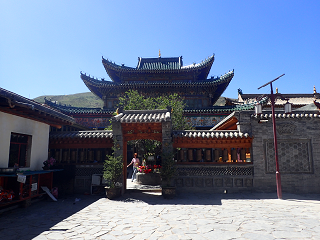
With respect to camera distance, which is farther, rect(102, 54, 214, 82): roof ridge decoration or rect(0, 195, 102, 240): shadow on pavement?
rect(102, 54, 214, 82): roof ridge decoration

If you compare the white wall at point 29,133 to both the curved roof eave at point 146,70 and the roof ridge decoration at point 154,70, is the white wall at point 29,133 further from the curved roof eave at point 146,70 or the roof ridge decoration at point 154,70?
the roof ridge decoration at point 154,70

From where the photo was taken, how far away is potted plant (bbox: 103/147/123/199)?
8.60 metres

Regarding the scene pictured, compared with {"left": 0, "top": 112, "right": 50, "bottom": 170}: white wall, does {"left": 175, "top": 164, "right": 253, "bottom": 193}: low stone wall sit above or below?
below

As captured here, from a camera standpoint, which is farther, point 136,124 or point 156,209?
point 136,124

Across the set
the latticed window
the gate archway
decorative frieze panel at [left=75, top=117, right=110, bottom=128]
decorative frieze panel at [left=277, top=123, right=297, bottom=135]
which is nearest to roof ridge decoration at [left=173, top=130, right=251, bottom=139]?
the gate archway

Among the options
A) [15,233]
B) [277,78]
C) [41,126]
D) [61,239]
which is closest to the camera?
[61,239]

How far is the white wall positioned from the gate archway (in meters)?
2.99

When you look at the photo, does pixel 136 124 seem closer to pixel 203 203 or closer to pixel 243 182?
pixel 203 203

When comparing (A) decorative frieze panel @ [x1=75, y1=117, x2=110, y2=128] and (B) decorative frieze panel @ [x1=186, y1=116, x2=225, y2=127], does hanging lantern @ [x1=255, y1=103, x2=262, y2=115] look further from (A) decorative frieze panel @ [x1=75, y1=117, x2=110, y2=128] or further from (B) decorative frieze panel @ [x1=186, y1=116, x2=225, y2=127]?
(A) decorative frieze panel @ [x1=75, y1=117, x2=110, y2=128]

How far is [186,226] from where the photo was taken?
17.3 feet

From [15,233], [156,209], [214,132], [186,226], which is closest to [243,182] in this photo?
[214,132]

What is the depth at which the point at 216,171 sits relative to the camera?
9.52m

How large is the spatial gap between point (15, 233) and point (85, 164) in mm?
5198

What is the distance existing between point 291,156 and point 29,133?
10653 mm
